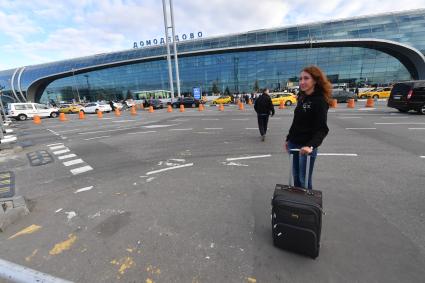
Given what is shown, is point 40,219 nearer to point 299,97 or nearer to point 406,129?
point 299,97

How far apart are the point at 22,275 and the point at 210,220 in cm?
216

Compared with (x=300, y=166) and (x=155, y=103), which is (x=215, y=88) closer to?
(x=155, y=103)

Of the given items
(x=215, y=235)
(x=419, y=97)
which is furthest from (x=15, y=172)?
(x=419, y=97)

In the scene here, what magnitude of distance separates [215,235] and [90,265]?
1465mm

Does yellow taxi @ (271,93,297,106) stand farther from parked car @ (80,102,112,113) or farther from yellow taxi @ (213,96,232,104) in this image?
parked car @ (80,102,112,113)

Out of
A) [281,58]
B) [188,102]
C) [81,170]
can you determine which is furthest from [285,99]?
[281,58]

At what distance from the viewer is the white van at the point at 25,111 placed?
2620cm

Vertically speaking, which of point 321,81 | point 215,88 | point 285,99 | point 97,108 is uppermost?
point 215,88

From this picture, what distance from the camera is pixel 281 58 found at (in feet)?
215

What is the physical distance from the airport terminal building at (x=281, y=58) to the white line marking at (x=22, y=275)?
58.8 m

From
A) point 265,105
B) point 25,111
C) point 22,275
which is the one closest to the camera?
point 22,275

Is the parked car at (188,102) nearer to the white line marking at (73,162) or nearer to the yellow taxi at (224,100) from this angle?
the yellow taxi at (224,100)

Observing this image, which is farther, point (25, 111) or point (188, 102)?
point (188, 102)

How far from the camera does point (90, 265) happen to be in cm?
260
